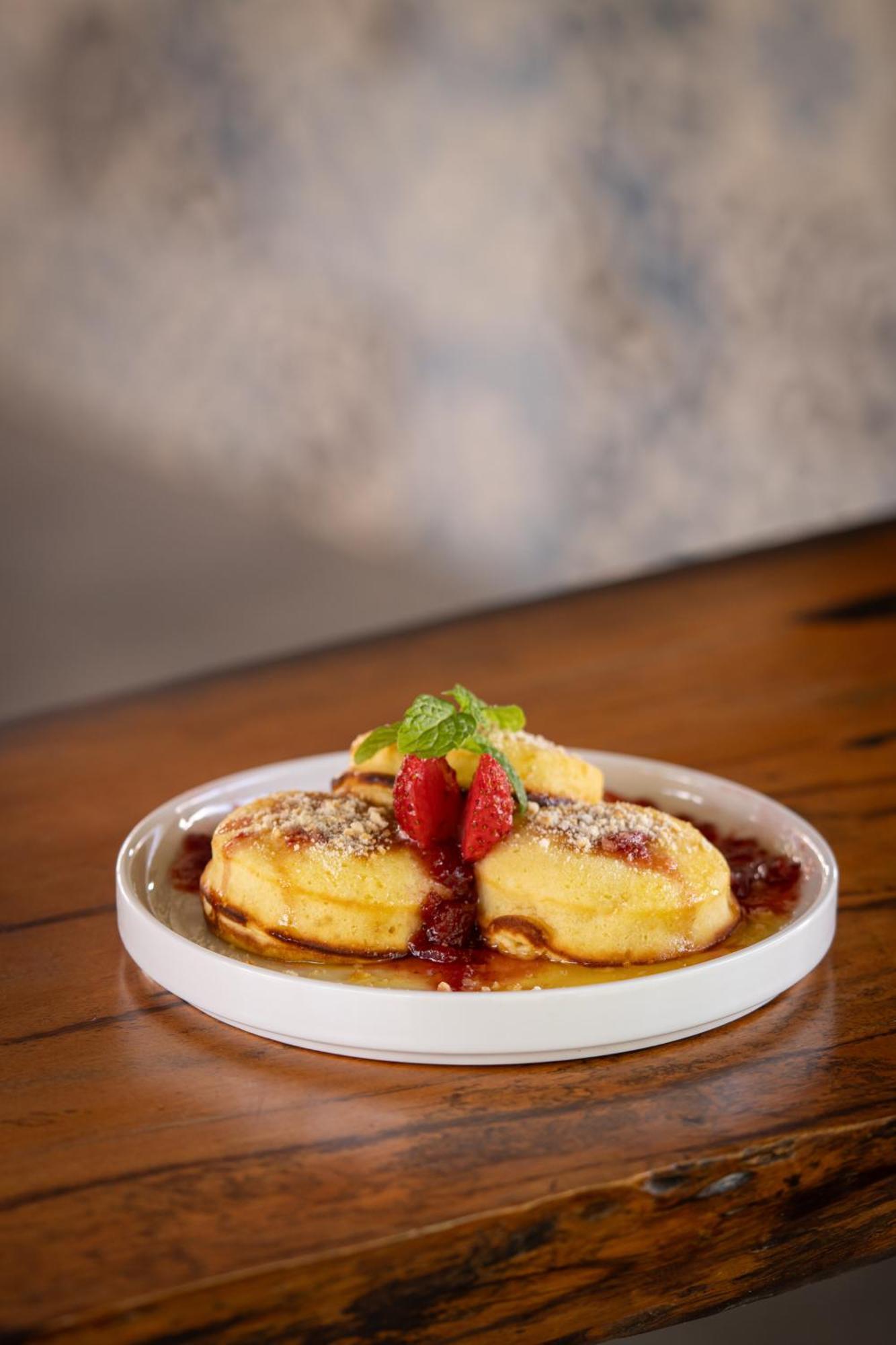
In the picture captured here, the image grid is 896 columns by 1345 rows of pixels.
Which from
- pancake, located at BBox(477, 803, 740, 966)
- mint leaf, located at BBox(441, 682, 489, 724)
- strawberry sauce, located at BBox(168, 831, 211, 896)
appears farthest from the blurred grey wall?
pancake, located at BBox(477, 803, 740, 966)

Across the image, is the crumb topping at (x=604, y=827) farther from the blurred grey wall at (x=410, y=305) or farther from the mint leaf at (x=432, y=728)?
the blurred grey wall at (x=410, y=305)

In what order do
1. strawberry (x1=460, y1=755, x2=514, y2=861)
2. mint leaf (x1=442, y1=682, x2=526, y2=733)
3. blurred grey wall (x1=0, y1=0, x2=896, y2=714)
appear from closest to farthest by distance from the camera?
strawberry (x1=460, y1=755, x2=514, y2=861)
mint leaf (x1=442, y1=682, x2=526, y2=733)
blurred grey wall (x1=0, y1=0, x2=896, y2=714)

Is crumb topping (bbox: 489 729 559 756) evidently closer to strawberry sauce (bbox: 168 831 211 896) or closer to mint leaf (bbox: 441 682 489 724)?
mint leaf (bbox: 441 682 489 724)

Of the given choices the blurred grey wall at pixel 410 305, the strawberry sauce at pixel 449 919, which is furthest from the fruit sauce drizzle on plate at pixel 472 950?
the blurred grey wall at pixel 410 305

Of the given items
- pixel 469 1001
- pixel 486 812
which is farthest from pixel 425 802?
pixel 469 1001

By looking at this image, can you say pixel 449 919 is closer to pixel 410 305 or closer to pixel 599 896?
pixel 599 896

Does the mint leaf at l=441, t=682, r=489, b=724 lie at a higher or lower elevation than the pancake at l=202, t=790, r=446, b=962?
higher
